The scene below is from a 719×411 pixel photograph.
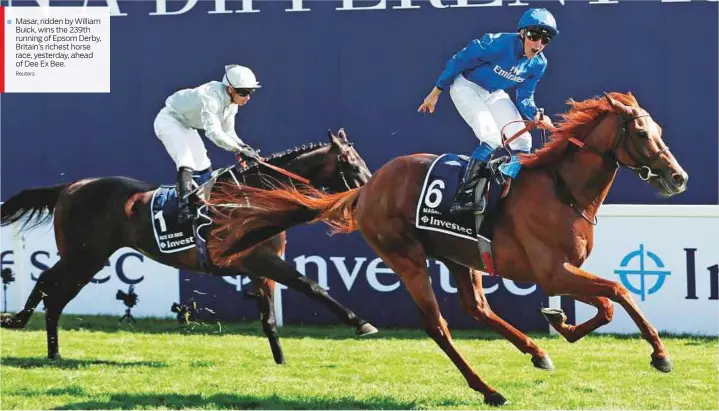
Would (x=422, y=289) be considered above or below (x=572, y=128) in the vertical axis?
below

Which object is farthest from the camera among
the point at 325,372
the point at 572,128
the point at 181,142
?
the point at 181,142

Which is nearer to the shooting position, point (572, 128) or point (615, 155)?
point (615, 155)

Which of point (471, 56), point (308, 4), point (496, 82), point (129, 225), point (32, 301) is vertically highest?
point (308, 4)

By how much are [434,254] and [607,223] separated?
2526 millimetres

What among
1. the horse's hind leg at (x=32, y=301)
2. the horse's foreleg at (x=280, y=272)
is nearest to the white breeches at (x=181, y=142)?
the horse's foreleg at (x=280, y=272)

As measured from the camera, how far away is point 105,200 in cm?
748

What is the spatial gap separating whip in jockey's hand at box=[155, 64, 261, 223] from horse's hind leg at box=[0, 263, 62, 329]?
1041 mm

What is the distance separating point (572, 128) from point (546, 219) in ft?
A: 1.56

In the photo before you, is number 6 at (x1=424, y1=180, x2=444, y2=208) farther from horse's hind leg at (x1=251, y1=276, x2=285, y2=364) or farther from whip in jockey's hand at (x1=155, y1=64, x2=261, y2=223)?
horse's hind leg at (x1=251, y1=276, x2=285, y2=364)

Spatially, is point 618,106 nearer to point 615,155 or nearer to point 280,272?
point 615,155

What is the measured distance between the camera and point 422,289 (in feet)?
19.2

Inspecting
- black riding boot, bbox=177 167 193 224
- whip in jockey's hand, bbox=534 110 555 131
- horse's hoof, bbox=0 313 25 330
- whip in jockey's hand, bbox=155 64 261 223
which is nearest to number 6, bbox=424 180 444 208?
whip in jockey's hand, bbox=534 110 555 131

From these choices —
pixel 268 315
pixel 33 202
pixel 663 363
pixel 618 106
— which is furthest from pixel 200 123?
pixel 663 363

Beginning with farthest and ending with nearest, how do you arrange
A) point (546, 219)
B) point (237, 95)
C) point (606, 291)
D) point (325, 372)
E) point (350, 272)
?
point (350, 272)
point (237, 95)
point (325, 372)
point (546, 219)
point (606, 291)
